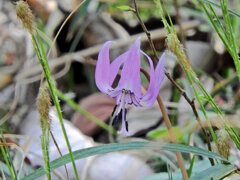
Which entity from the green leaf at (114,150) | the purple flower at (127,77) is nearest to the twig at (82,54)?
the purple flower at (127,77)

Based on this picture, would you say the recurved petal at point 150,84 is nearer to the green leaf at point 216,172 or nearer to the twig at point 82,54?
the green leaf at point 216,172

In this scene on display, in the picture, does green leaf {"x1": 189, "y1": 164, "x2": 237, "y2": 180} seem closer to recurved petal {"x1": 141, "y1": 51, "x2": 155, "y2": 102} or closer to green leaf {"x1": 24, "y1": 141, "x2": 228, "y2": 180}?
green leaf {"x1": 24, "y1": 141, "x2": 228, "y2": 180}

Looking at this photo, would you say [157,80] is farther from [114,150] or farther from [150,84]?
[114,150]

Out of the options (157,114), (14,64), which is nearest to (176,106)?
(157,114)

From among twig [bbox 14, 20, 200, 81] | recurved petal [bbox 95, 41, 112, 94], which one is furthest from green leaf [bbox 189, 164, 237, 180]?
twig [bbox 14, 20, 200, 81]

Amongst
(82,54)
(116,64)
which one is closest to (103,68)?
(116,64)

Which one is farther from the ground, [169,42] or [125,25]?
[125,25]

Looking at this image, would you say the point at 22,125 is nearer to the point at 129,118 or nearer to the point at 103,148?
the point at 129,118

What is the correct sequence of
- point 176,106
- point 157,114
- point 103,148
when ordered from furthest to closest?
point 157,114 → point 176,106 → point 103,148
